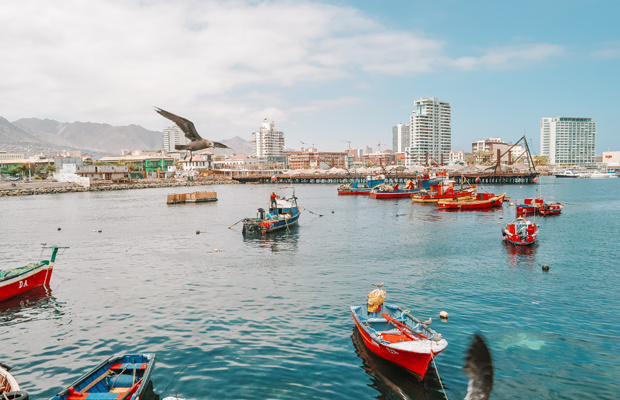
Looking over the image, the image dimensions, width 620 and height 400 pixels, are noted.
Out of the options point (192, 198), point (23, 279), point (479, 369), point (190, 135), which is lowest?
point (479, 369)

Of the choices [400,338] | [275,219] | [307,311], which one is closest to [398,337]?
[400,338]

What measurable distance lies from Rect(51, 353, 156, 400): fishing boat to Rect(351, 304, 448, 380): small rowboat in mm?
7856

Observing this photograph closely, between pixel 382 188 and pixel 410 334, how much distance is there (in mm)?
90963

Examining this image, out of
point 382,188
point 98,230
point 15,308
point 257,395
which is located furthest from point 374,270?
point 382,188

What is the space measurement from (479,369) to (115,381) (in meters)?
12.7

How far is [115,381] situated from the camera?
496 inches

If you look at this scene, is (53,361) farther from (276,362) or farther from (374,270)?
(374,270)

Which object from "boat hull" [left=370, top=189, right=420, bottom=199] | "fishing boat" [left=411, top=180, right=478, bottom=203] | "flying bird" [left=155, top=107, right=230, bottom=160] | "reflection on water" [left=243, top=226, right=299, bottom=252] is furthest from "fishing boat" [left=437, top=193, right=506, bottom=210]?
"flying bird" [left=155, top=107, right=230, bottom=160]

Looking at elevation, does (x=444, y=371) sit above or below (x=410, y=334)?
below

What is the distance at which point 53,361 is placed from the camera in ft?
51.2

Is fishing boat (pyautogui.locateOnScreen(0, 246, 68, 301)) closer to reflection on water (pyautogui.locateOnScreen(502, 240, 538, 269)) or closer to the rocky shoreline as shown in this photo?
reflection on water (pyautogui.locateOnScreen(502, 240, 538, 269))

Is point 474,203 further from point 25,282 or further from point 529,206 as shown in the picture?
point 25,282

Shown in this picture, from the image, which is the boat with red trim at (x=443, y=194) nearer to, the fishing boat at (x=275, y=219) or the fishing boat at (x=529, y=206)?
the fishing boat at (x=529, y=206)

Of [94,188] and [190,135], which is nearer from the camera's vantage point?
[190,135]
